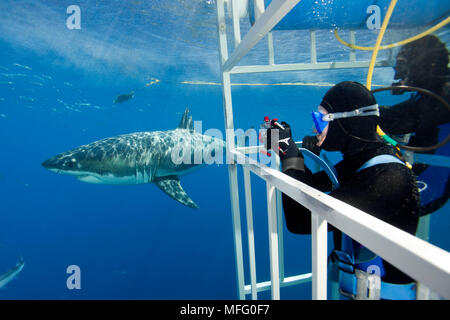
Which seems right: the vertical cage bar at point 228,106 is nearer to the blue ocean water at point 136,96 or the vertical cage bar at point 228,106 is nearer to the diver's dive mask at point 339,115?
the diver's dive mask at point 339,115

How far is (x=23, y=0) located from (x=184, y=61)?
824cm

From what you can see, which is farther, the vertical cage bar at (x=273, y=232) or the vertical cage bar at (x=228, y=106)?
the vertical cage bar at (x=228, y=106)

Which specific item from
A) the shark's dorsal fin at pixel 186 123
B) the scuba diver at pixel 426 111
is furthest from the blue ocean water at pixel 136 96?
the scuba diver at pixel 426 111

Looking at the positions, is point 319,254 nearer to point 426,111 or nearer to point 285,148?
point 285,148

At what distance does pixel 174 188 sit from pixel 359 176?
504 centimetres

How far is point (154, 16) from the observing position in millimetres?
9961

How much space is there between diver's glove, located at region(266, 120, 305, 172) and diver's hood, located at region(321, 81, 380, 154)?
26 centimetres

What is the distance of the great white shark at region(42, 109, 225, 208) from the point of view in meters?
5.28

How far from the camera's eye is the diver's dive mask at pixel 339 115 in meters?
1.56

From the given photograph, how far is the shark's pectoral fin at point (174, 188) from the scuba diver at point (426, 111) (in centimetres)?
419

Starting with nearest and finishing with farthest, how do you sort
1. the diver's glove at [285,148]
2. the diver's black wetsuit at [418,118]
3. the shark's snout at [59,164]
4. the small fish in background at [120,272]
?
the diver's glove at [285,148] → the diver's black wetsuit at [418,118] → the shark's snout at [59,164] → the small fish in background at [120,272]

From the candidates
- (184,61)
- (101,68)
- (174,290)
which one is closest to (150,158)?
(174,290)

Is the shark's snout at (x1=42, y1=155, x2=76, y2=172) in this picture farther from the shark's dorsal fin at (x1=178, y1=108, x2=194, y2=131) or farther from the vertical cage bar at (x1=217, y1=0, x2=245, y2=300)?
the vertical cage bar at (x1=217, y1=0, x2=245, y2=300)
